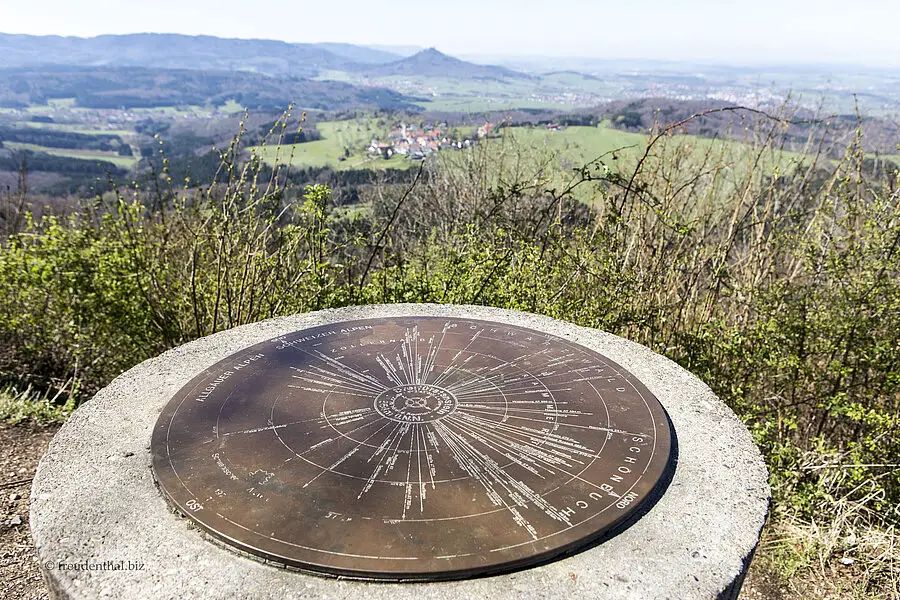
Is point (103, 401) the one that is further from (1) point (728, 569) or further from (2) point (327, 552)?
(1) point (728, 569)

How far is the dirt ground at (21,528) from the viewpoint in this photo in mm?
3371

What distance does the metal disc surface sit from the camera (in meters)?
2.30

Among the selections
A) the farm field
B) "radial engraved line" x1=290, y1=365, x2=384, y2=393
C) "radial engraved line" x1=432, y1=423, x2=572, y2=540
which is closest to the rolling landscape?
the farm field

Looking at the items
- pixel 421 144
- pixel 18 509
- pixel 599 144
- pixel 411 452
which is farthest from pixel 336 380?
pixel 599 144

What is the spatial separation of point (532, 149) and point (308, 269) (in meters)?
6.14

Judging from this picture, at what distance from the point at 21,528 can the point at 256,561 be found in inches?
99.9

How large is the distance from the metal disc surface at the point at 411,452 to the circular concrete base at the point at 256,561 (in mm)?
76

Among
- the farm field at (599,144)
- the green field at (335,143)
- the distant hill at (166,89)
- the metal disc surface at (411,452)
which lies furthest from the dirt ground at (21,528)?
the distant hill at (166,89)

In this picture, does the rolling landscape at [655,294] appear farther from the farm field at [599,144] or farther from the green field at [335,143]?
the green field at [335,143]

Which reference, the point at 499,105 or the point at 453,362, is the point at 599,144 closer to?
the point at 453,362

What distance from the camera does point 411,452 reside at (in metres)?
2.90

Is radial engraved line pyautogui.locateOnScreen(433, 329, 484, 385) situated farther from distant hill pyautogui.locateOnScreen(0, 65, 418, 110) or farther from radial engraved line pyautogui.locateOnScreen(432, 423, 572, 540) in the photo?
distant hill pyautogui.locateOnScreen(0, 65, 418, 110)

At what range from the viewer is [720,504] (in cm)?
269

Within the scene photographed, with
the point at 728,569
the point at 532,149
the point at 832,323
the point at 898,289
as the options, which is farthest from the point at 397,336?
the point at 532,149
